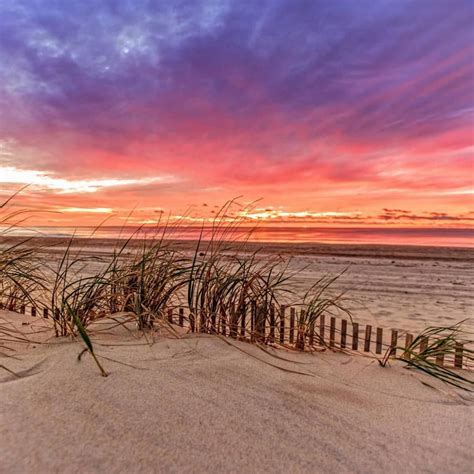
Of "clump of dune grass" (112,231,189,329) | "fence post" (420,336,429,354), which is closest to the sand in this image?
"clump of dune grass" (112,231,189,329)

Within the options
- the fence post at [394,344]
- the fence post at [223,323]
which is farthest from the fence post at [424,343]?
the fence post at [223,323]

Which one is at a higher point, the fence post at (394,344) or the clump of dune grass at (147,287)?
the clump of dune grass at (147,287)

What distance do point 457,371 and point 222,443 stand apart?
2715 mm

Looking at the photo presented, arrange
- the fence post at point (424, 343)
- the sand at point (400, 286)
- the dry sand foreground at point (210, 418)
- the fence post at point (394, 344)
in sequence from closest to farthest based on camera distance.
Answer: the dry sand foreground at point (210, 418), the fence post at point (394, 344), the fence post at point (424, 343), the sand at point (400, 286)

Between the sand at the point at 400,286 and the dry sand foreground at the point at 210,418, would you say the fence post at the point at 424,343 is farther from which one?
the sand at the point at 400,286

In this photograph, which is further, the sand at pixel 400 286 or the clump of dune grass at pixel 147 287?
the sand at pixel 400 286

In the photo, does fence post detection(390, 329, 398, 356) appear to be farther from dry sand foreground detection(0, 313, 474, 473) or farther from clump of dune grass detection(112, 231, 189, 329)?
clump of dune grass detection(112, 231, 189, 329)

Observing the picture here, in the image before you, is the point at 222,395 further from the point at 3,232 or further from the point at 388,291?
the point at 388,291

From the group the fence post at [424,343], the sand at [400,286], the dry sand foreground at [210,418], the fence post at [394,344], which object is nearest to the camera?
the dry sand foreground at [210,418]

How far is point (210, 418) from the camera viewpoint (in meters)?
2.16

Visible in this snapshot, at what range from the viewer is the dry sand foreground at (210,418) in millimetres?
1832

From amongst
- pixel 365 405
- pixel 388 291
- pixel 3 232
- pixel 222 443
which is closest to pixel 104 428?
pixel 222 443

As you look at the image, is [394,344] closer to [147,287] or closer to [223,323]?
[223,323]

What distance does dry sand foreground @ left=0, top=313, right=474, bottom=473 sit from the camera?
1.83 m
